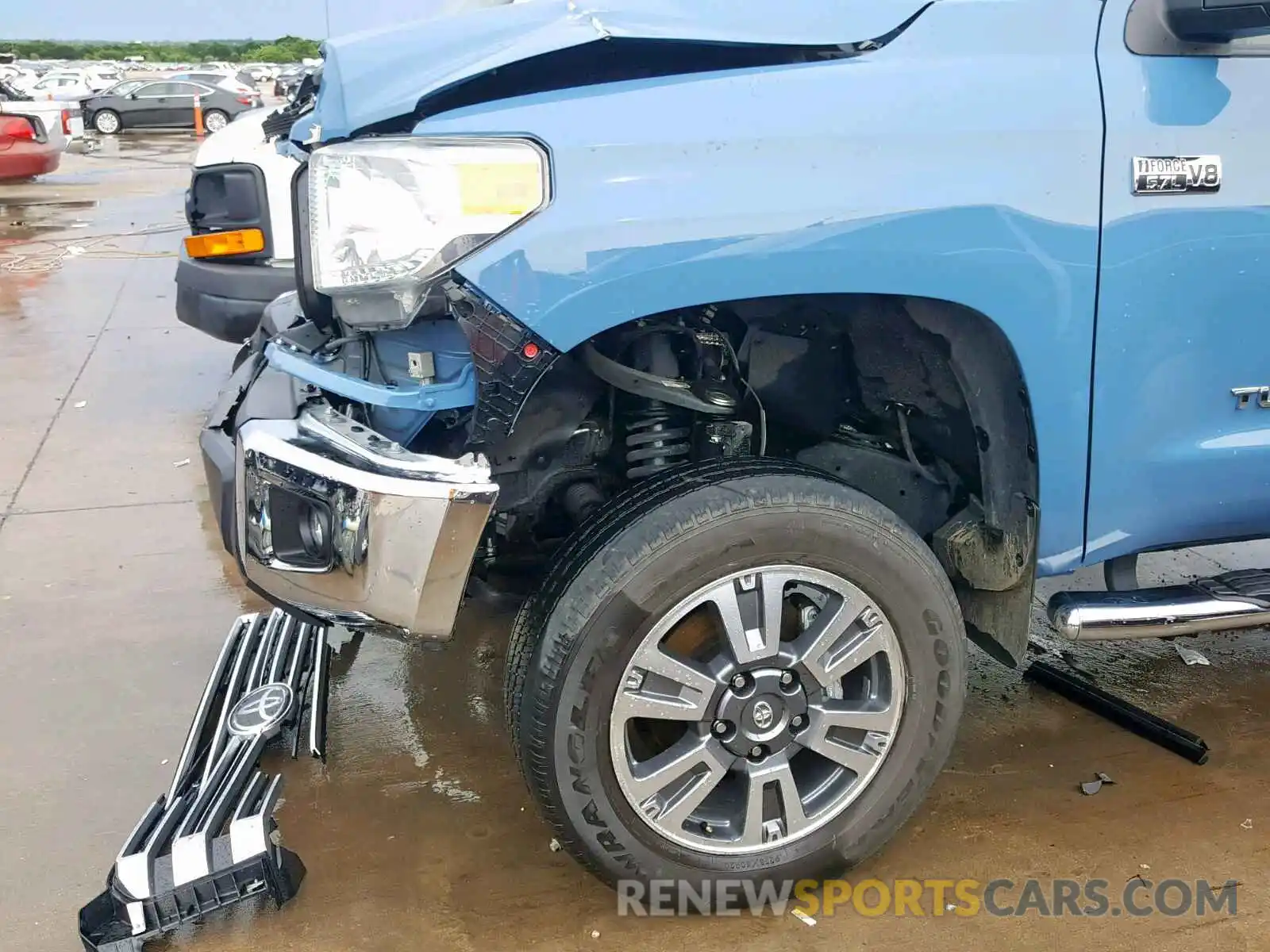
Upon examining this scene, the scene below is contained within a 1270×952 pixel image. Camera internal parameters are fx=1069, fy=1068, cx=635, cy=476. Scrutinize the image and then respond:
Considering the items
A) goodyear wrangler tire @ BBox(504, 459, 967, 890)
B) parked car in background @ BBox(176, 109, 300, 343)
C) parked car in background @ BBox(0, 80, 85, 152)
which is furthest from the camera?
parked car in background @ BBox(0, 80, 85, 152)

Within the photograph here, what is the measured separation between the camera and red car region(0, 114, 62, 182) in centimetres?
1443

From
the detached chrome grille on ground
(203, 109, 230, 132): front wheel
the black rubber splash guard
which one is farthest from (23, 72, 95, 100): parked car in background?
the black rubber splash guard

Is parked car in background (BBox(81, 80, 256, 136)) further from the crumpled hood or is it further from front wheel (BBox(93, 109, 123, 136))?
the crumpled hood

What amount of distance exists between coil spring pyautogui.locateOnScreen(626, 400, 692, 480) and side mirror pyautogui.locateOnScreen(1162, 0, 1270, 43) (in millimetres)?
1283

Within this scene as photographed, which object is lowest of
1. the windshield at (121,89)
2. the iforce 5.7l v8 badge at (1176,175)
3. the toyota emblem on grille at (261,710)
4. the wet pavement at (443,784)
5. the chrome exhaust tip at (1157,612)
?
the wet pavement at (443,784)

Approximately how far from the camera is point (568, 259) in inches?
75.6

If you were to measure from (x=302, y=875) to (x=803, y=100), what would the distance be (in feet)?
6.54

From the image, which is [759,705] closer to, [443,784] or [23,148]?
[443,784]

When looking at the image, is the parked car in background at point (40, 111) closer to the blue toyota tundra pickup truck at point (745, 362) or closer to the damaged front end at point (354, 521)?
the blue toyota tundra pickup truck at point (745, 362)

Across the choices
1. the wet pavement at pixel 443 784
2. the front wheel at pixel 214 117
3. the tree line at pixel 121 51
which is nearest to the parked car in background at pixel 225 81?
the front wheel at pixel 214 117

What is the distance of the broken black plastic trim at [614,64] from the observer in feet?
6.62

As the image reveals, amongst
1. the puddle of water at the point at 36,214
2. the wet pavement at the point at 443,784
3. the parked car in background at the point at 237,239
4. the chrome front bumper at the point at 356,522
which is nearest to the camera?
the chrome front bumper at the point at 356,522

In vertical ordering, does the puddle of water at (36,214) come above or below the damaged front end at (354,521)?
below

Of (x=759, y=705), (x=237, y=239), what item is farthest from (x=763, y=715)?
(x=237, y=239)
